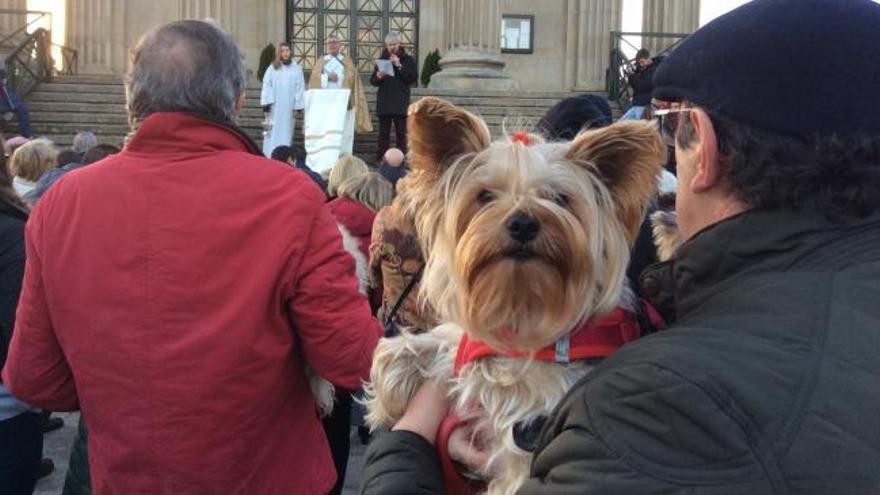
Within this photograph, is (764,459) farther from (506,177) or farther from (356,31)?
(356,31)

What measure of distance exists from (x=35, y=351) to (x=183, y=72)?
0.95 meters

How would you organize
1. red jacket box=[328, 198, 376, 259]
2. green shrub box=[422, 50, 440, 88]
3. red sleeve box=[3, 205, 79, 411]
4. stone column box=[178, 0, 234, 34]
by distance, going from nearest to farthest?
red sleeve box=[3, 205, 79, 411]
red jacket box=[328, 198, 376, 259]
stone column box=[178, 0, 234, 34]
green shrub box=[422, 50, 440, 88]

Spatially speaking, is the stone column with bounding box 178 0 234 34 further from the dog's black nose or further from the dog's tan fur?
the dog's black nose

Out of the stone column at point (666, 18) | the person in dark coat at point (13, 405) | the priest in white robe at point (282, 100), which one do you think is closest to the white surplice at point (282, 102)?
the priest in white robe at point (282, 100)

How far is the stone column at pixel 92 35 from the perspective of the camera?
2033cm

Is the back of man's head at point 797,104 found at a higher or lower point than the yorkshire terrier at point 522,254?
higher

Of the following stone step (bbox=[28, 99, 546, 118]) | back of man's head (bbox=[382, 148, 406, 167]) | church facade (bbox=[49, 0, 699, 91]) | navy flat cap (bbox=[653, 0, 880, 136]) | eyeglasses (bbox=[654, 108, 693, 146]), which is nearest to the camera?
navy flat cap (bbox=[653, 0, 880, 136])

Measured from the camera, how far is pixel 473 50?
20.1 meters

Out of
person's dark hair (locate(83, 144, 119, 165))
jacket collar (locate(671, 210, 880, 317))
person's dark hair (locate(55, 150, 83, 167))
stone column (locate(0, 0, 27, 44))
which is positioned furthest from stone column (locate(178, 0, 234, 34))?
jacket collar (locate(671, 210, 880, 317))

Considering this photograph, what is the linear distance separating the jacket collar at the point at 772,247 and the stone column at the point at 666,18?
71.4 ft

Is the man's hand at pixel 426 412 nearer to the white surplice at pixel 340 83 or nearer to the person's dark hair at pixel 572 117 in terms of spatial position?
the person's dark hair at pixel 572 117

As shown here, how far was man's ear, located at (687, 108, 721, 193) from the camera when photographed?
4.88 ft

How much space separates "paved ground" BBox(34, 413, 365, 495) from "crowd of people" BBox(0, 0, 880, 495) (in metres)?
1.26

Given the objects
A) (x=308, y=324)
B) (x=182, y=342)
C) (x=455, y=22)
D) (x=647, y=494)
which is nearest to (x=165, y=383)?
(x=182, y=342)
